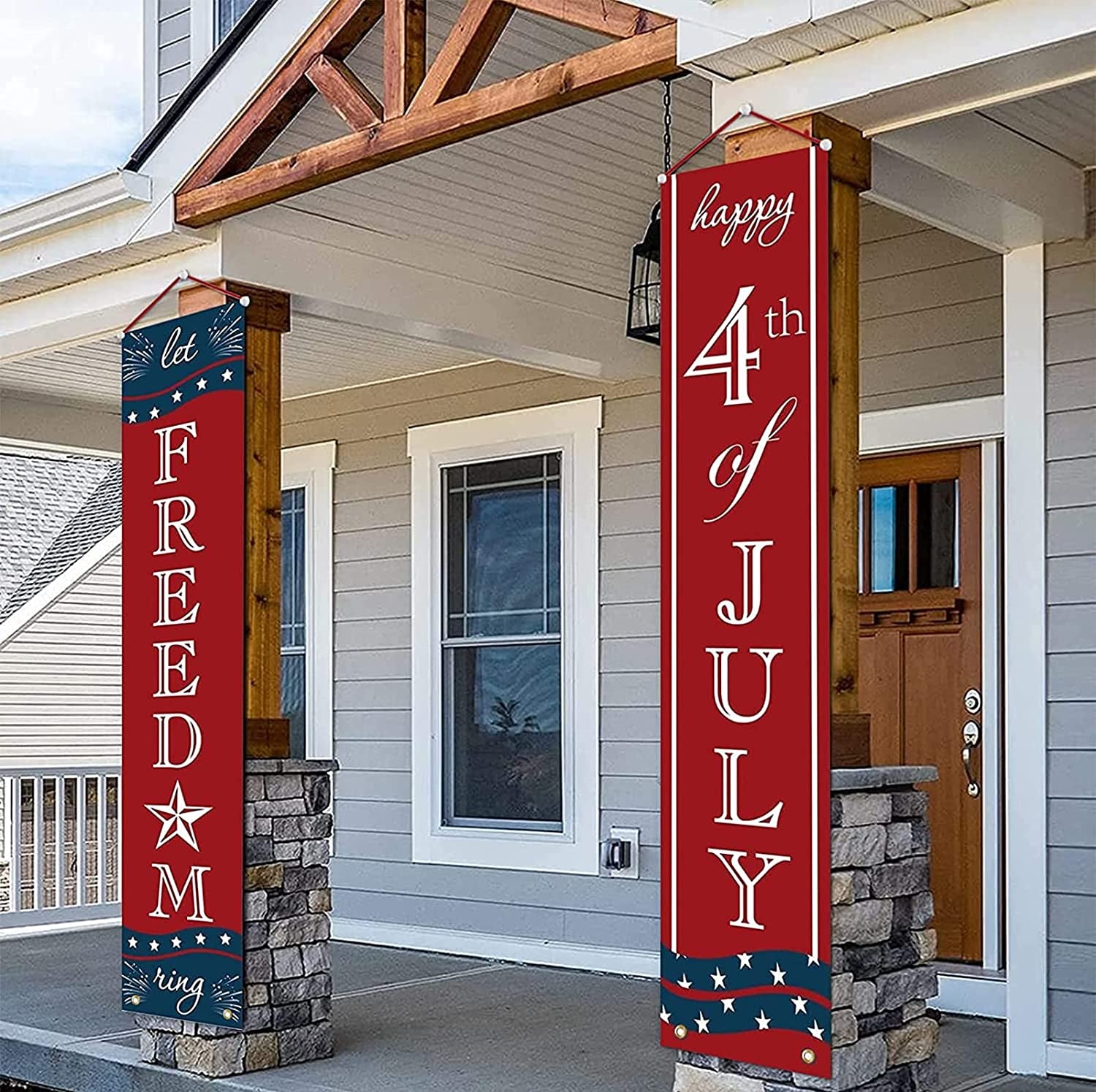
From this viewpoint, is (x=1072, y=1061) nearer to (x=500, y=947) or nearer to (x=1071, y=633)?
(x=1071, y=633)

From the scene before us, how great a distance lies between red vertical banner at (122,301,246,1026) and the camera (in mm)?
4883

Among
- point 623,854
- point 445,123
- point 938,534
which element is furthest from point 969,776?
point 445,123

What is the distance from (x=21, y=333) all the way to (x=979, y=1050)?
13.2 ft

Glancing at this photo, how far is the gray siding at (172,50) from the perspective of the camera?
6.67 meters

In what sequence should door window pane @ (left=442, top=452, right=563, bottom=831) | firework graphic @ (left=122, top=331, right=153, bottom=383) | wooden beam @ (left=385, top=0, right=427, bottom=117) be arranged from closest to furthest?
wooden beam @ (left=385, top=0, right=427, bottom=117)
firework graphic @ (left=122, top=331, right=153, bottom=383)
door window pane @ (left=442, top=452, right=563, bottom=831)

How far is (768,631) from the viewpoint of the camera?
142 inches

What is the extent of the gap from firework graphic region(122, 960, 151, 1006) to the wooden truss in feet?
7.58

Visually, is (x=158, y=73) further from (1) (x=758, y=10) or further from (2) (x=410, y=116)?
(1) (x=758, y=10)

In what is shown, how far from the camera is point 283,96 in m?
4.88

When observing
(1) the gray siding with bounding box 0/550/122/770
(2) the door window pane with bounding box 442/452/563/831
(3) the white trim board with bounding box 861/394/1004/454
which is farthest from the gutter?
(1) the gray siding with bounding box 0/550/122/770

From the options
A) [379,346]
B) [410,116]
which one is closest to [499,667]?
[379,346]

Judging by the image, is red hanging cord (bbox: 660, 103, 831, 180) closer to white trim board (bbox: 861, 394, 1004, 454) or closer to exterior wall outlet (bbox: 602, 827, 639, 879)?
white trim board (bbox: 861, 394, 1004, 454)

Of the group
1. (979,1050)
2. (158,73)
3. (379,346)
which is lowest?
(979,1050)

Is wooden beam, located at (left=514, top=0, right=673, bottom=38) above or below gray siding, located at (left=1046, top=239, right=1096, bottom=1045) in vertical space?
above
